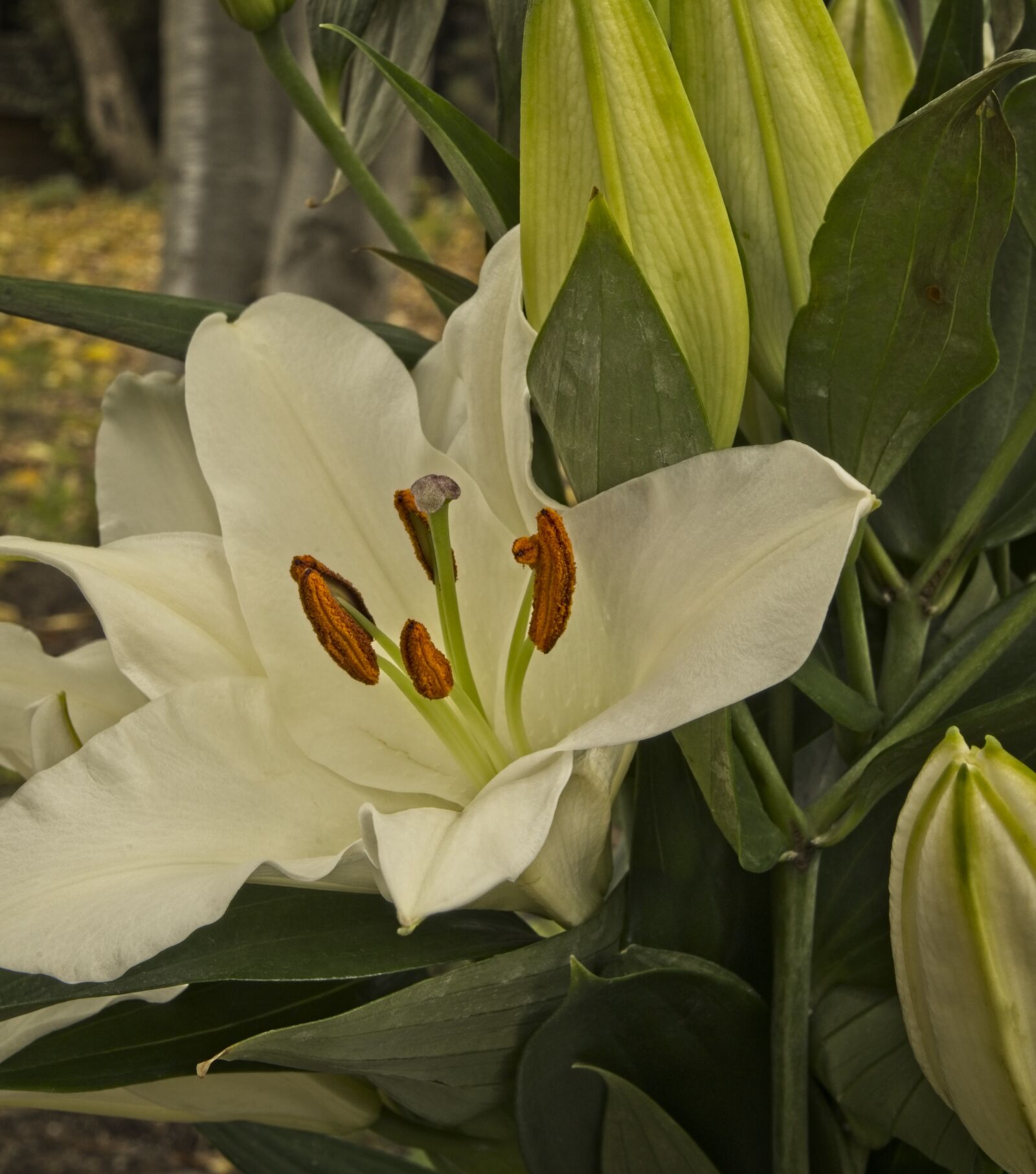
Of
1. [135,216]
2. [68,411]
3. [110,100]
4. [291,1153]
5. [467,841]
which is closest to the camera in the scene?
[467,841]

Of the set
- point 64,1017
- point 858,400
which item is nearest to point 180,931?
point 64,1017

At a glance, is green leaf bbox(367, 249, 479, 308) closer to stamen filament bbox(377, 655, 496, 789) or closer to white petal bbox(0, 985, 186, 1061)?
stamen filament bbox(377, 655, 496, 789)

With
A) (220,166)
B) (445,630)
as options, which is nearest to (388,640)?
(445,630)

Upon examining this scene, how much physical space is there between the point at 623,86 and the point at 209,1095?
1.12 ft

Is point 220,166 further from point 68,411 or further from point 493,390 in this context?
point 68,411

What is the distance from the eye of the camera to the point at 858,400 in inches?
15.0

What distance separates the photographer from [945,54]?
452 mm

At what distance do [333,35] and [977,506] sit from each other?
0.91ft

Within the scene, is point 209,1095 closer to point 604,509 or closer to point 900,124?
point 604,509

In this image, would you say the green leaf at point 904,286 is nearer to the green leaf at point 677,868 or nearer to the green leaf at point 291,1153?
the green leaf at point 677,868

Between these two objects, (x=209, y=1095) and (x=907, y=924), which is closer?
(x=907, y=924)

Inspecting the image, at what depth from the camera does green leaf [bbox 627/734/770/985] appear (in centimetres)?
46

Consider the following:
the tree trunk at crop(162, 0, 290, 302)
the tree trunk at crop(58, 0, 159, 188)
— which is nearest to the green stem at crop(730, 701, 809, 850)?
the tree trunk at crop(162, 0, 290, 302)

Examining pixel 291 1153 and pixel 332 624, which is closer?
pixel 332 624
